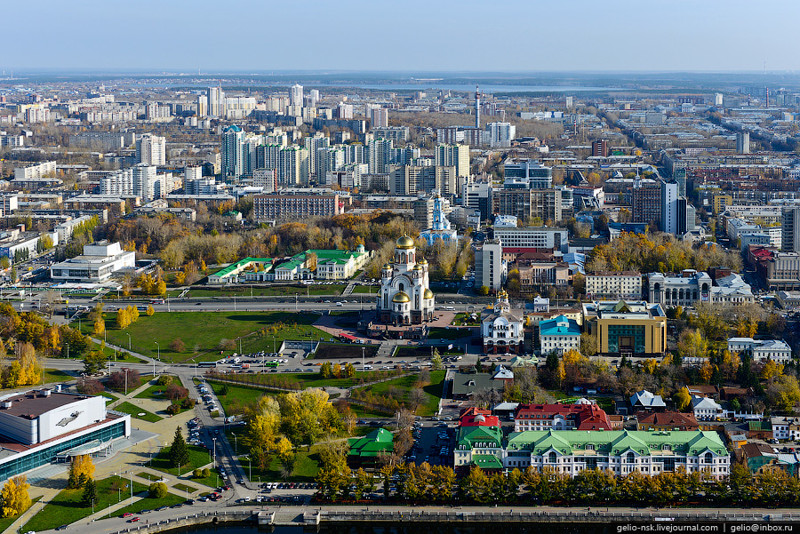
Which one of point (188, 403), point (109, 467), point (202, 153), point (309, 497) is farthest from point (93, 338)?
point (202, 153)

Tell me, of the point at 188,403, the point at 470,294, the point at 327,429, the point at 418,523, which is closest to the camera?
the point at 418,523

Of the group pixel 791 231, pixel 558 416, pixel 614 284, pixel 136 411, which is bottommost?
pixel 136 411

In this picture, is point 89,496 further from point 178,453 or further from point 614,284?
point 614,284

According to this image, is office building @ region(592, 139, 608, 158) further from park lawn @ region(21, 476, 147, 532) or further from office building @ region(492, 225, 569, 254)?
park lawn @ region(21, 476, 147, 532)

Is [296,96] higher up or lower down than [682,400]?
higher up

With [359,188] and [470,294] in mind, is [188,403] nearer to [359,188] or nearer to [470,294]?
[470,294]

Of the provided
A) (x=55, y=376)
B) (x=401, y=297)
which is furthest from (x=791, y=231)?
(x=55, y=376)
